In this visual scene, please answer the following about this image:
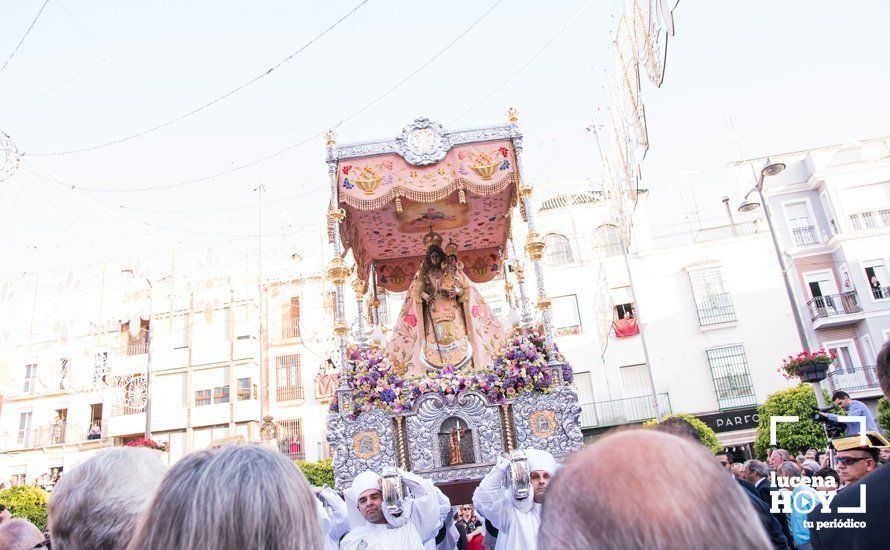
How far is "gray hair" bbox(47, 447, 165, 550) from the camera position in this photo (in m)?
1.97

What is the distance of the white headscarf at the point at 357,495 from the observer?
5373 millimetres

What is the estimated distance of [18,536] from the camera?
3.05m

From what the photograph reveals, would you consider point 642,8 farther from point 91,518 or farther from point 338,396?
point 91,518

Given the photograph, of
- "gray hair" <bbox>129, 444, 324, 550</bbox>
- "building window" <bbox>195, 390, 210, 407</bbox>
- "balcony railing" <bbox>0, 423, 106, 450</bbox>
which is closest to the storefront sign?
"building window" <bbox>195, 390, 210, 407</bbox>

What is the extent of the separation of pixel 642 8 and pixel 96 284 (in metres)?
16.1

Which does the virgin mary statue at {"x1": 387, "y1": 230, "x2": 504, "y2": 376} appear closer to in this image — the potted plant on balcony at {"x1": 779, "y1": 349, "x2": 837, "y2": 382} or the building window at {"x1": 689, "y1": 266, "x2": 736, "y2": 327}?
the potted plant on balcony at {"x1": 779, "y1": 349, "x2": 837, "y2": 382}

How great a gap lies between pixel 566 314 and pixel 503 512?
809 inches

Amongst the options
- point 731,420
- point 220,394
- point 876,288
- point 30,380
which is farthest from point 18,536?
point 30,380

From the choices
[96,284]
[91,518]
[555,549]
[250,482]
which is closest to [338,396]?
[91,518]

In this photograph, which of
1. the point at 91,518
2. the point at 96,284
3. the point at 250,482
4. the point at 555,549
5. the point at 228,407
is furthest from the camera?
the point at 228,407

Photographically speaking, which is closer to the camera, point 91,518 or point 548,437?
point 91,518

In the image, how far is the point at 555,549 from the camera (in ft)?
3.43

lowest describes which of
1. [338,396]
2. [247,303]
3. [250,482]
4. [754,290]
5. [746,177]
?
[250,482]

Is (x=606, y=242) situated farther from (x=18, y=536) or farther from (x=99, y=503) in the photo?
(x=99, y=503)
